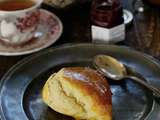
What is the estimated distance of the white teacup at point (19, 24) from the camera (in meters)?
0.75

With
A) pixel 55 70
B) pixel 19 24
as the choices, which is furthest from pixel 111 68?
pixel 19 24

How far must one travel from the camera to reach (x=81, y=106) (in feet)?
1.94

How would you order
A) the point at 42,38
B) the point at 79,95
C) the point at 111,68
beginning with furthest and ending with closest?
the point at 42,38 < the point at 111,68 < the point at 79,95

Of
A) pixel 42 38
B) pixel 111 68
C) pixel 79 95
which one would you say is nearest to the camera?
pixel 79 95

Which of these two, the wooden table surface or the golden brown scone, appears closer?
the golden brown scone

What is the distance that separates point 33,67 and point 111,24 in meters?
0.18

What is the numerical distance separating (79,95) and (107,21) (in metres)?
0.22

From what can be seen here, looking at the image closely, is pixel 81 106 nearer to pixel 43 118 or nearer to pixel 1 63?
pixel 43 118

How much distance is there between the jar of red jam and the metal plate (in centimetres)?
3

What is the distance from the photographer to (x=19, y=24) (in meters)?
0.77

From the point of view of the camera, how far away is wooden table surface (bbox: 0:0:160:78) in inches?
30.0

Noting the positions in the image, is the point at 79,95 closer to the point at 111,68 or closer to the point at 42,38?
the point at 111,68

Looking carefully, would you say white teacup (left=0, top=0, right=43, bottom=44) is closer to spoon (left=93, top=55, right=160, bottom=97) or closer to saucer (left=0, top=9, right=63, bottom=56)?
saucer (left=0, top=9, right=63, bottom=56)

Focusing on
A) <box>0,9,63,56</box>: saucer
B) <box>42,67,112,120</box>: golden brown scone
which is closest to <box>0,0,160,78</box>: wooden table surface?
<box>0,9,63,56</box>: saucer
